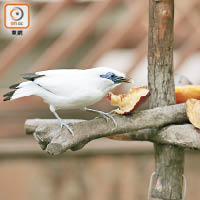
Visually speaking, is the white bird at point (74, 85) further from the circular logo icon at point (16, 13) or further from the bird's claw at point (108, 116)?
the circular logo icon at point (16, 13)

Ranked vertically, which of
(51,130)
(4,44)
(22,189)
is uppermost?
(4,44)

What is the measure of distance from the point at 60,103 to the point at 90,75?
0.23 feet

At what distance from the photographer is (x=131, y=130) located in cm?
96

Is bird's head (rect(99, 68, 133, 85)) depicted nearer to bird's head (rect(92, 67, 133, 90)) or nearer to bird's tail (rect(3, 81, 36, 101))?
bird's head (rect(92, 67, 133, 90))

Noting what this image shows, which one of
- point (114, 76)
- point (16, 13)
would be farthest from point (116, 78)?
point (16, 13)

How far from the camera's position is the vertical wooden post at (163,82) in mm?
982

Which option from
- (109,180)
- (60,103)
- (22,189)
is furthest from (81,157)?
(60,103)

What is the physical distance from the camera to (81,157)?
2.07 metres

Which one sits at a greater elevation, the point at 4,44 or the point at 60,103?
the point at 4,44

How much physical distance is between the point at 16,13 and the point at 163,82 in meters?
0.34

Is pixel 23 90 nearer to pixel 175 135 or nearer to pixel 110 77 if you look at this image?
pixel 110 77

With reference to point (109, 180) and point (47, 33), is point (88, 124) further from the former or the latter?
point (47, 33)

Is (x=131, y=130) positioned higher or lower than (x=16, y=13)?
lower

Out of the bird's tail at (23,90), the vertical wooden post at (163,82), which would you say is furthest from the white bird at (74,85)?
the vertical wooden post at (163,82)
